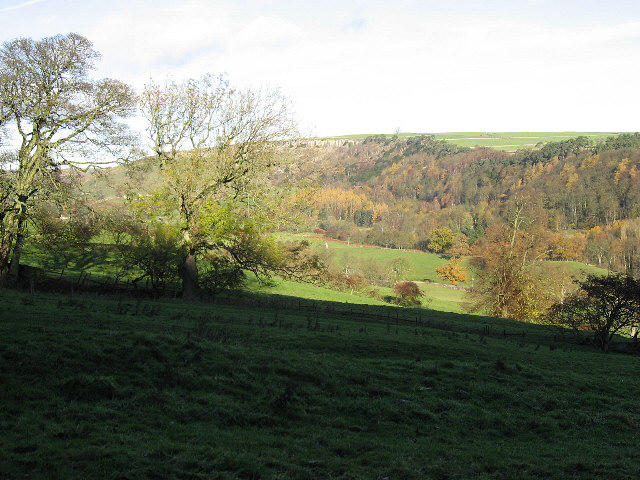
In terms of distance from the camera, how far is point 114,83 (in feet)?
84.0

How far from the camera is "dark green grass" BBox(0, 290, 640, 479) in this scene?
7918mm

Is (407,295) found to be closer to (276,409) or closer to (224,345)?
(224,345)

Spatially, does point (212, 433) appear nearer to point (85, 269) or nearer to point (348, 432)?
point (348, 432)

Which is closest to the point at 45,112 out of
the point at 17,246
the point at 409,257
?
the point at 17,246

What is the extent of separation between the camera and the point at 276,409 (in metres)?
10.8

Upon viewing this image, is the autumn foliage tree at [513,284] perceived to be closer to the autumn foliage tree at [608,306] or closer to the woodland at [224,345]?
the woodland at [224,345]

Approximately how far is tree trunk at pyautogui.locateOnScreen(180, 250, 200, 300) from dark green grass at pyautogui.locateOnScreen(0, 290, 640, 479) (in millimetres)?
11965

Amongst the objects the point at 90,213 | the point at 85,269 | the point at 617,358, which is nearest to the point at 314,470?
the point at 617,358

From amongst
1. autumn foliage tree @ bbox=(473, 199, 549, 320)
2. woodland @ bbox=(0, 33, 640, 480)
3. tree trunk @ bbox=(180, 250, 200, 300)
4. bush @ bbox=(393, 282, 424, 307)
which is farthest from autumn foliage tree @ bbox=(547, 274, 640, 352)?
→ bush @ bbox=(393, 282, 424, 307)

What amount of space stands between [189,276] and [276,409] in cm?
2028

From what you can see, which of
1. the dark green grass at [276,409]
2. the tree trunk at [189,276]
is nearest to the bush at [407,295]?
the tree trunk at [189,276]

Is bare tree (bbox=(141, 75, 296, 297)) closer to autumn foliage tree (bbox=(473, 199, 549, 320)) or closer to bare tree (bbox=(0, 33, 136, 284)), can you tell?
bare tree (bbox=(0, 33, 136, 284))

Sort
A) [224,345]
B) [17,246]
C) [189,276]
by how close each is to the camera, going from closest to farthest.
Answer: [224,345]
[17,246]
[189,276]

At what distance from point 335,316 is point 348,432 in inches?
791
